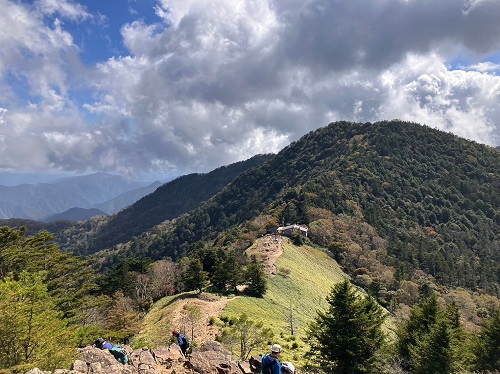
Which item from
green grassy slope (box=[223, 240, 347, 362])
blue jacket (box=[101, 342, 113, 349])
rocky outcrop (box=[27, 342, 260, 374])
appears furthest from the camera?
green grassy slope (box=[223, 240, 347, 362])

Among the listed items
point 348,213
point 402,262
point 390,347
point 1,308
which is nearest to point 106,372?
point 1,308

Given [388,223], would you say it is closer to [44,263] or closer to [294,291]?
[294,291]

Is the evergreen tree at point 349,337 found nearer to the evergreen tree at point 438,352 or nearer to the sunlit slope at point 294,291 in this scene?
the evergreen tree at point 438,352

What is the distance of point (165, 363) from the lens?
58.0 ft

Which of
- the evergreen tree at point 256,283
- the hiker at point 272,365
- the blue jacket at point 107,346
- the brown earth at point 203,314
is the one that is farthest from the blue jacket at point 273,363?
the evergreen tree at point 256,283

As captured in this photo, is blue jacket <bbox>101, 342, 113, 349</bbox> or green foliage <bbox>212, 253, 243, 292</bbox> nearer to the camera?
blue jacket <bbox>101, 342, 113, 349</bbox>

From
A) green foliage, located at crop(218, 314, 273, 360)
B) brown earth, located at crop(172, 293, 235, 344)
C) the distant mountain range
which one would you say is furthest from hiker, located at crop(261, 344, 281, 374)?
the distant mountain range

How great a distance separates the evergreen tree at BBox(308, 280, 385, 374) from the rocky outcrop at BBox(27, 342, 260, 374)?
919 centimetres

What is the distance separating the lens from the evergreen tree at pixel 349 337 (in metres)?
25.0

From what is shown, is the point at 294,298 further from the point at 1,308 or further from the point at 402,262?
the point at 402,262

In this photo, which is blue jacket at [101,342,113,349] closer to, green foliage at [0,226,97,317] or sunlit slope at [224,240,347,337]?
green foliage at [0,226,97,317]

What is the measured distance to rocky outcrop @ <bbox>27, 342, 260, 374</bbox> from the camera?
15.0 meters

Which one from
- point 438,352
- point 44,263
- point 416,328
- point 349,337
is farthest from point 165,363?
point 44,263

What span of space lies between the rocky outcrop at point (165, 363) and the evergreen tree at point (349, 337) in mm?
9194
